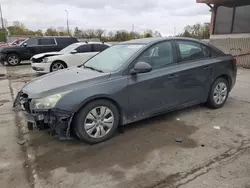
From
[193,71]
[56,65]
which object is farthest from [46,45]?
[193,71]

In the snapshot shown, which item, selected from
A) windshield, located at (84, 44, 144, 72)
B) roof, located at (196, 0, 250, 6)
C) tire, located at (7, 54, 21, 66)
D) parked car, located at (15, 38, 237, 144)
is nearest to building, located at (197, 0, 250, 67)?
roof, located at (196, 0, 250, 6)

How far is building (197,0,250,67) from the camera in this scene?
11195 mm

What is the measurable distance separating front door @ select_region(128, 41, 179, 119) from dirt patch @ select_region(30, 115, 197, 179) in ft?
1.14

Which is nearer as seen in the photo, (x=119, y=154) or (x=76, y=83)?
(x=119, y=154)

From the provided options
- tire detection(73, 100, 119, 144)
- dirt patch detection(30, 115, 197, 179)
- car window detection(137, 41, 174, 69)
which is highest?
car window detection(137, 41, 174, 69)

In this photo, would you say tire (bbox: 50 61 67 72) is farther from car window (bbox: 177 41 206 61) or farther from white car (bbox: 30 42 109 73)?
car window (bbox: 177 41 206 61)


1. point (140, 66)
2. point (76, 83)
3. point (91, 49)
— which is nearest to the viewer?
point (76, 83)

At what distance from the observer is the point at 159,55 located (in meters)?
3.91

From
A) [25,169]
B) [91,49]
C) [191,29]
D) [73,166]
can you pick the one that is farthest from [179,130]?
[191,29]

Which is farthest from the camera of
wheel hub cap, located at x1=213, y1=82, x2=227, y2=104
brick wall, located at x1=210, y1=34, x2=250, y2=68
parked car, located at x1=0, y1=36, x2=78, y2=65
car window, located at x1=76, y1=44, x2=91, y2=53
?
parked car, located at x1=0, y1=36, x2=78, y2=65

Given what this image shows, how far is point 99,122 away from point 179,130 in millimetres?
1427

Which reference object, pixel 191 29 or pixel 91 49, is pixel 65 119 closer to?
pixel 91 49

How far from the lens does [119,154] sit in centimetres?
302

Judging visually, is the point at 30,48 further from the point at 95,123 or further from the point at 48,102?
the point at 95,123
